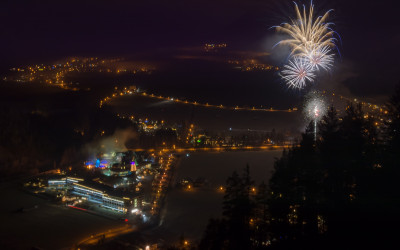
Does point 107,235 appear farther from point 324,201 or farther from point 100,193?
point 324,201

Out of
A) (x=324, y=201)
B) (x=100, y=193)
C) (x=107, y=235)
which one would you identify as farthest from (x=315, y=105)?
(x=324, y=201)

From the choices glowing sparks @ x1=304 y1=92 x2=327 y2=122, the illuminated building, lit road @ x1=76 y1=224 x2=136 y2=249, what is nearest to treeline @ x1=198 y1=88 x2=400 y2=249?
lit road @ x1=76 y1=224 x2=136 y2=249

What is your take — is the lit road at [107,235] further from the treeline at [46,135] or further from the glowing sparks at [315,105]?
the glowing sparks at [315,105]

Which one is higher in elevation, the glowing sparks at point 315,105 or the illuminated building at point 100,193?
the glowing sparks at point 315,105

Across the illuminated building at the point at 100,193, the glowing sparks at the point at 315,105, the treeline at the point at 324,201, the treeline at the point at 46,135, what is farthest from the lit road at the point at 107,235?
the glowing sparks at the point at 315,105

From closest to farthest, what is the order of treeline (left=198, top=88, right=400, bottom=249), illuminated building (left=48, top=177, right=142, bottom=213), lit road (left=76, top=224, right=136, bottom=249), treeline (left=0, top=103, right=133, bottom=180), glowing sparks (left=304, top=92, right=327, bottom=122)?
treeline (left=198, top=88, right=400, bottom=249)
lit road (left=76, top=224, right=136, bottom=249)
illuminated building (left=48, top=177, right=142, bottom=213)
treeline (left=0, top=103, right=133, bottom=180)
glowing sparks (left=304, top=92, right=327, bottom=122)

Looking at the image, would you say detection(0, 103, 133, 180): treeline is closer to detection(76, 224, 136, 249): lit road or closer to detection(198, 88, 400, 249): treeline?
detection(76, 224, 136, 249): lit road

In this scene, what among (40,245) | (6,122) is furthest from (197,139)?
(40,245)

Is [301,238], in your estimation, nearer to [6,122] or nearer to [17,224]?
[17,224]
